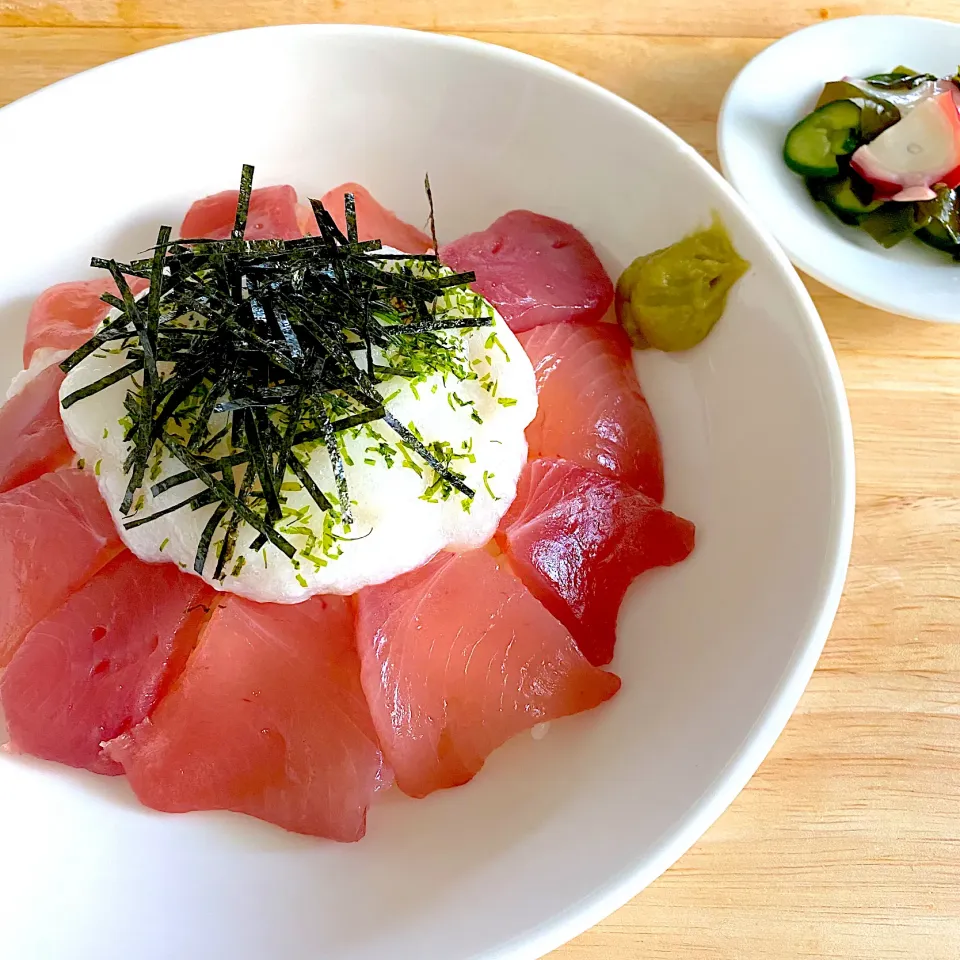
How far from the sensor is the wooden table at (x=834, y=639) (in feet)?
5.13

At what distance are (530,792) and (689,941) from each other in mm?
434

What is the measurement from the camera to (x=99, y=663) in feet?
4.93

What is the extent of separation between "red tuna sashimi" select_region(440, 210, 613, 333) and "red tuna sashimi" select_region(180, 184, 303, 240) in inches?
14.3

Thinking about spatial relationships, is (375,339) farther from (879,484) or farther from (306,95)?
(879,484)

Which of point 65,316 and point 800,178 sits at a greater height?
point 65,316

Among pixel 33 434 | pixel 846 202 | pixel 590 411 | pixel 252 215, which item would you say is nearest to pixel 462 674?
pixel 590 411

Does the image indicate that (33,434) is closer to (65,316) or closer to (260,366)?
(65,316)

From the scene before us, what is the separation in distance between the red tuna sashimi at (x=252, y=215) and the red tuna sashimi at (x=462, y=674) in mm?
905

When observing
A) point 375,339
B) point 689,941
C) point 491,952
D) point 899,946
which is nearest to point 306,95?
point 375,339

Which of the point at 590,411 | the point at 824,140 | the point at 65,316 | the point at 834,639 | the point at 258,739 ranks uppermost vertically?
the point at 65,316

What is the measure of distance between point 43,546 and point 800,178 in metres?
2.31

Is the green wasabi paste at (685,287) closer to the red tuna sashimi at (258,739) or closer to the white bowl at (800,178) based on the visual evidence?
the white bowl at (800,178)

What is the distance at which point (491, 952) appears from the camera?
1.19 m

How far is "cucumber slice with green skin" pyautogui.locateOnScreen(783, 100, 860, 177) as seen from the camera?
2.48m
